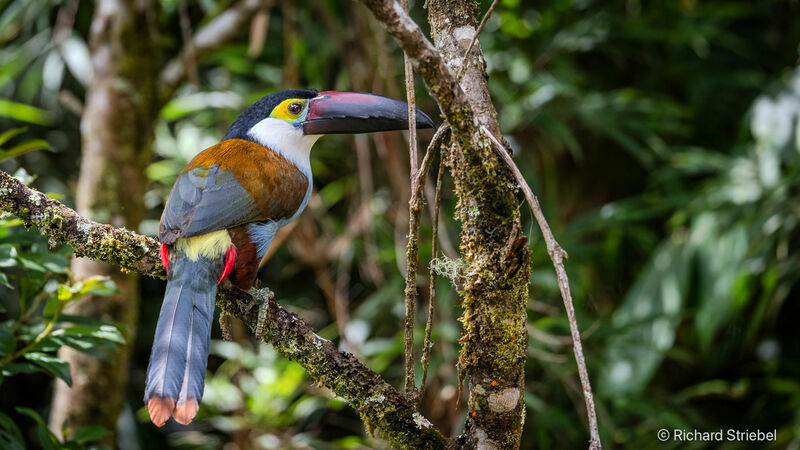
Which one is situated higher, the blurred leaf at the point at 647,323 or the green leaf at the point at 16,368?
the blurred leaf at the point at 647,323

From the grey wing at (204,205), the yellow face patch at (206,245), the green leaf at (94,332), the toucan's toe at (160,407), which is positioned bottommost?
the toucan's toe at (160,407)

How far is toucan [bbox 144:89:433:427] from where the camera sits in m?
1.73

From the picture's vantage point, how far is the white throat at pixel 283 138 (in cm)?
267

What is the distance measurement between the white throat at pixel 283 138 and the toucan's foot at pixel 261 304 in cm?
81

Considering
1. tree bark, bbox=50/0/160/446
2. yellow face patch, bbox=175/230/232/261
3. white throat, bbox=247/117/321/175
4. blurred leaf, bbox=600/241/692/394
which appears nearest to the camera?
yellow face patch, bbox=175/230/232/261

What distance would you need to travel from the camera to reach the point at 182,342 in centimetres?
180

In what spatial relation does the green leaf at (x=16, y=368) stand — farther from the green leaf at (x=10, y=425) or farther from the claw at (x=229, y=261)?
the claw at (x=229, y=261)

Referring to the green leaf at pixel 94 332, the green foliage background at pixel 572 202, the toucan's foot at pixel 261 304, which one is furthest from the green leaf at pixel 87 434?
the green foliage background at pixel 572 202

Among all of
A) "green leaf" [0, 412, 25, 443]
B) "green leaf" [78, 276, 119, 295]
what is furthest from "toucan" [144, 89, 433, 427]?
"green leaf" [0, 412, 25, 443]

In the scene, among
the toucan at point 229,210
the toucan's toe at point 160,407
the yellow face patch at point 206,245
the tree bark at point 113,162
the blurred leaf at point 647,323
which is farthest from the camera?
the blurred leaf at point 647,323

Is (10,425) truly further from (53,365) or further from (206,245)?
(206,245)

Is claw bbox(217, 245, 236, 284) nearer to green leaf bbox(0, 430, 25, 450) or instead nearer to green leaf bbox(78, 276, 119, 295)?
green leaf bbox(78, 276, 119, 295)

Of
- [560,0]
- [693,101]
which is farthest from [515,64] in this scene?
[693,101]

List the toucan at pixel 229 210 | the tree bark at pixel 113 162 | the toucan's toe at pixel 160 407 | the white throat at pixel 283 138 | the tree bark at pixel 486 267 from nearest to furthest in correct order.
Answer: the tree bark at pixel 486 267 → the toucan's toe at pixel 160 407 → the toucan at pixel 229 210 → the white throat at pixel 283 138 → the tree bark at pixel 113 162
